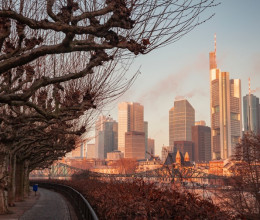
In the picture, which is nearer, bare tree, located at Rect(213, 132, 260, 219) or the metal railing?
the metal railing

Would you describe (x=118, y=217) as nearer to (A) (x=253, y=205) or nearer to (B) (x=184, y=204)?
(B) (x=184, y=204)

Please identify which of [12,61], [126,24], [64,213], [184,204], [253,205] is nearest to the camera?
[184,204]

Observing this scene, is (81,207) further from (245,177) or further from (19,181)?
(245,177)

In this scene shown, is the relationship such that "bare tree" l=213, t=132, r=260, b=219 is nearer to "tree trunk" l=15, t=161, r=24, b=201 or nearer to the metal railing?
the metal railing

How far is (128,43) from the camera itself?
9.91m

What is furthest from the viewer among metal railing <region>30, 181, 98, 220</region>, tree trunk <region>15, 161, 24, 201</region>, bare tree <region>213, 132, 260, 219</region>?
tree trunk <region>15, 161, 24, 201</region>

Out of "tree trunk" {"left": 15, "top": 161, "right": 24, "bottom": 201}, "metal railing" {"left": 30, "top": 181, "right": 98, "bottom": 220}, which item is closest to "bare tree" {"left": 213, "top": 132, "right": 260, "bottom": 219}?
"metal railing" {"left": 30, "top": 181, "right": 98, "bottom": 220}

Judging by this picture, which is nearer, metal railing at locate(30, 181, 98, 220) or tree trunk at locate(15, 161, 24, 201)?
metal railing at locate(30, 181, 98, 220)

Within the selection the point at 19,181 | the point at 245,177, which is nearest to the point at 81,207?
the point at 19,181

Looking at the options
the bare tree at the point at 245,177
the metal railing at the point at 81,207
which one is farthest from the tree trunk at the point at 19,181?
the bare tree at the point at 245,177

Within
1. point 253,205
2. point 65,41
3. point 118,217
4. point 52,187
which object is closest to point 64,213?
point 253,205

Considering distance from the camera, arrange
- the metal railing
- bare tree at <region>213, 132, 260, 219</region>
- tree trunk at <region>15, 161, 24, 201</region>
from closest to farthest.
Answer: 1. the metal railing
2. bare tree at <region>213, 132, 260, 219</region>
3. tree trunk at <region>15, 161, 24, 201</region>

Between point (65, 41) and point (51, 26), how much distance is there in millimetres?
413

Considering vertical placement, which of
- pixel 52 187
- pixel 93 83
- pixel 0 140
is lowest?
pixel 52 187
